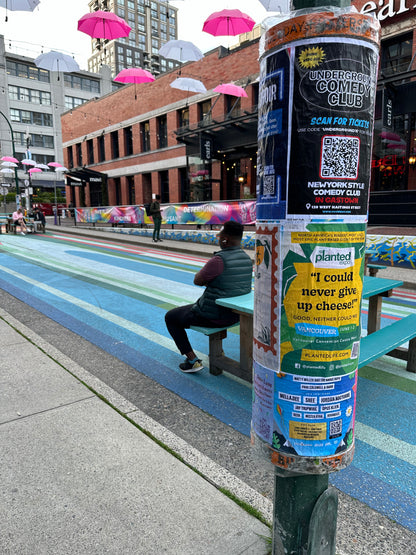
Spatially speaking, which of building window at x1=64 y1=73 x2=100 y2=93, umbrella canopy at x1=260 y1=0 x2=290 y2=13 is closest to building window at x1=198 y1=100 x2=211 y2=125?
umbrella canopy at x1=260 y1=0 x2=290 y2=13

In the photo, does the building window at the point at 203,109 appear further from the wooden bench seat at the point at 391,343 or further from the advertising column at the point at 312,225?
the advertising column at the point at 312,225

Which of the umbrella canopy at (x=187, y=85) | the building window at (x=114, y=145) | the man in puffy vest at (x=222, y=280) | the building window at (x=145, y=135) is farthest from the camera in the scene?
the building window at (x=114, y=145)

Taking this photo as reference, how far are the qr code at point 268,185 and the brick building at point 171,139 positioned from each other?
19.2m

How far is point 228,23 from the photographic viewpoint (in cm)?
1481

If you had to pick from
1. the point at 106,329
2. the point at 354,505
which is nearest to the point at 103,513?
the point at 354,505

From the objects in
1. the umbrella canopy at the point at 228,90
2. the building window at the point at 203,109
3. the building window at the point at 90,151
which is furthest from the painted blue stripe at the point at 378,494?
the building window at the point at 90,151

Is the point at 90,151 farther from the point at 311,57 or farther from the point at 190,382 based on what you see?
the point at 311,57

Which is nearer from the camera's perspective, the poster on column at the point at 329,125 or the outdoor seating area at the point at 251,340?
the poster on column at the point at 329,125

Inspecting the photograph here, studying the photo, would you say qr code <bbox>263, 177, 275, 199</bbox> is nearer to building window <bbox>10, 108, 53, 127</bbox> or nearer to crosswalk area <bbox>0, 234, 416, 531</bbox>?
crosswalk area <bbox>0, 234, 416, 531</bbox>

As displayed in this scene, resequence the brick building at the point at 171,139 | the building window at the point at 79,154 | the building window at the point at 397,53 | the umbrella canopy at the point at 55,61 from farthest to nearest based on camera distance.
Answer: the building window at the point at 79,154
the brick building at the point at 171,139
the umbrella canopy at the point at 55,61
the building window at the point at 397,53

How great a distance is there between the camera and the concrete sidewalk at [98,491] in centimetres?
213

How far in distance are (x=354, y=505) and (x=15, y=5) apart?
48.0ft

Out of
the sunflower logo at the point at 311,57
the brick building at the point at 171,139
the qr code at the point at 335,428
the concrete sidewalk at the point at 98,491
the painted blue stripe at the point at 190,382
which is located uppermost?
the brick building at the point at 171,139

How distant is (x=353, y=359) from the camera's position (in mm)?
1566
